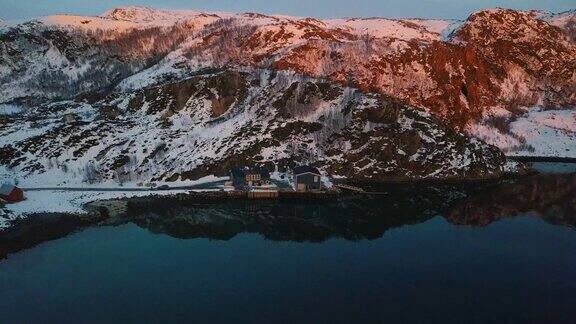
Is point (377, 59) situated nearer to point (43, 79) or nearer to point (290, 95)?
point (290, 95)

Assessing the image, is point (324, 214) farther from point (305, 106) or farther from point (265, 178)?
point (305, 106)

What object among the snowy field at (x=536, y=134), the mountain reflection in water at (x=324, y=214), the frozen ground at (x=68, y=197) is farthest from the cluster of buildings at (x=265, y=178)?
the snowy field at (x=536, y=134)

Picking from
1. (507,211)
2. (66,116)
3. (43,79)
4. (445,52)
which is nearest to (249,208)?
(507,211)

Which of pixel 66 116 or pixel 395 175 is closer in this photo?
pixel 395 175

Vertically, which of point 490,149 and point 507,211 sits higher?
point 490,149

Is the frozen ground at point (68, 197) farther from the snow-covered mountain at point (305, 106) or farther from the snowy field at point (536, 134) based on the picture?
the snowy field at point (536, 134)

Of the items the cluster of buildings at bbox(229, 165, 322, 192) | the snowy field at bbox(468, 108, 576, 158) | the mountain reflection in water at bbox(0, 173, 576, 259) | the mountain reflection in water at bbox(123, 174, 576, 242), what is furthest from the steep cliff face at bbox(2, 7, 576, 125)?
the mountain reflection in water at bbox(0, 173, 576, 259)
